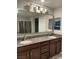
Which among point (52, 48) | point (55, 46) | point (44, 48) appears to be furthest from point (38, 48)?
point (55, 46)

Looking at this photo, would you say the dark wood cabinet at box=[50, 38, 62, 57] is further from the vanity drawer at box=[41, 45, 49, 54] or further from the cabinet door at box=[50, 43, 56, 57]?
the vanity drawer at box=[41, 45, 49, 54]

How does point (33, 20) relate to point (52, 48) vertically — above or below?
above

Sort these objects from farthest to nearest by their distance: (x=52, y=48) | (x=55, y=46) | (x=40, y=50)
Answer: (x=55, y=46), (x=52, y=48), (x=40, y=50)

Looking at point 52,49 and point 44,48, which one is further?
point 52,49

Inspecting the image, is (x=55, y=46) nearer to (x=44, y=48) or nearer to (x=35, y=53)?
(x=44, y=48)

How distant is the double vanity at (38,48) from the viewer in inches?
89.6

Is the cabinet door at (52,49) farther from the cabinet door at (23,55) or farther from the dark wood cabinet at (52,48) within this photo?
the cabinet door at (23,55)

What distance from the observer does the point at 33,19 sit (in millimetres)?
3357

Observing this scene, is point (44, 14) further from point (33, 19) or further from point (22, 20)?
point (22, 20)

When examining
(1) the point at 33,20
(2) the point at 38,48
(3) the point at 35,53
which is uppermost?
(1) the point at 33,20

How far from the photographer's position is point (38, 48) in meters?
2.79

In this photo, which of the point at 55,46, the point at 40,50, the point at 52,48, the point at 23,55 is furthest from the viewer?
the point at 55,46
